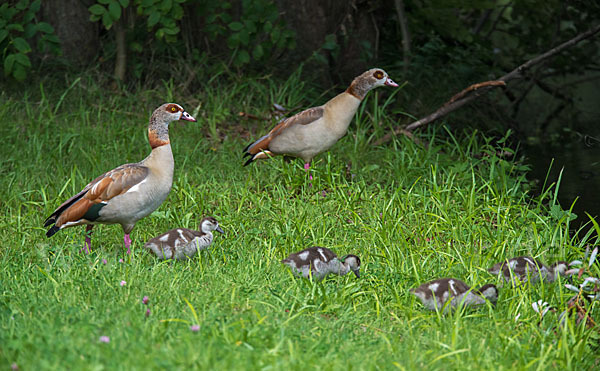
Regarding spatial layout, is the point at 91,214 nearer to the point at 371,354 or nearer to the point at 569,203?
the point at 371,354

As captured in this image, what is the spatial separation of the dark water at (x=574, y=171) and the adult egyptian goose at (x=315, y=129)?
6.92ft

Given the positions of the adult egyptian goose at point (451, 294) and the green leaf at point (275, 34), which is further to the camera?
the green leaf at point (275, 34)

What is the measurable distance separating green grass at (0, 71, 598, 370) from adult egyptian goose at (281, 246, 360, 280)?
9cm

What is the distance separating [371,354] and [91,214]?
260 cm

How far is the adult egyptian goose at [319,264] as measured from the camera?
5332mm

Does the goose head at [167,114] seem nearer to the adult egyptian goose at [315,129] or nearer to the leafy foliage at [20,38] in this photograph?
the adult egyptian goose at [315,129]

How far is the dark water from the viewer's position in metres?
8.61

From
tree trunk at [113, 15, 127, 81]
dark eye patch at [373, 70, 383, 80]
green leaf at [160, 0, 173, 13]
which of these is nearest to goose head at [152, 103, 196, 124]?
dark eye patch at [373, 70, 383, 80]

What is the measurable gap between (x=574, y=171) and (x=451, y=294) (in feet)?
20.0

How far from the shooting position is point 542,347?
4352mm

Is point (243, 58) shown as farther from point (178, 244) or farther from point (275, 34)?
point (178, 244)

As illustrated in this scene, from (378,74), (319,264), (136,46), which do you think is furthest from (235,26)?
(319,264)

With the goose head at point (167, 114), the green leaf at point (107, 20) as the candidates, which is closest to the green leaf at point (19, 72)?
the green leaf at point (107, 20)

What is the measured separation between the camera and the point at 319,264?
17.6 ft
